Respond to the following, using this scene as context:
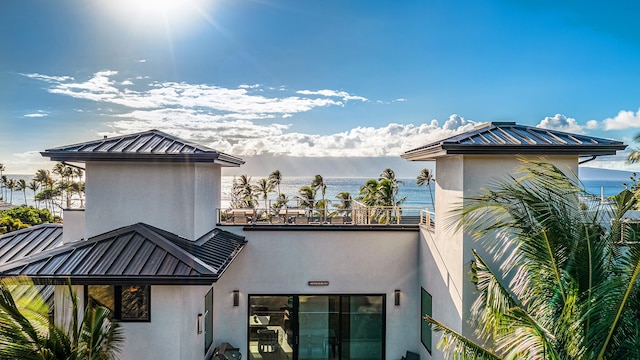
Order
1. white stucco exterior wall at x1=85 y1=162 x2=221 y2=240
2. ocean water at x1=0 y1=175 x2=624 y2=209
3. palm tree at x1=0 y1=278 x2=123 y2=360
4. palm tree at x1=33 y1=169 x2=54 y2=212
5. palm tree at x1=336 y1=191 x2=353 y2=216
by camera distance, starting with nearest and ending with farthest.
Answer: palm tree at x1=0 y1=278 x2=123 y2=360 < ocean water at x1=0 y1=175 x2=624 y2=209 < white stucco exterior wall at x1=85 y1=162 x2=221 y2=240 < palm tree at x1=336 y1=191 x2=353 y2=216 < palm tree at x1=33 y1=169 x2=54 y2=212

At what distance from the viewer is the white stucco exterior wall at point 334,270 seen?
33.3 ft

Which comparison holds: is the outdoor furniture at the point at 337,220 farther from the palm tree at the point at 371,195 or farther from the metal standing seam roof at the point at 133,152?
the palm tree at the point at 371,195

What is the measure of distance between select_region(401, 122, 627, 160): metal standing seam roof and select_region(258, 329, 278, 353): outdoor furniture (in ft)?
21.5

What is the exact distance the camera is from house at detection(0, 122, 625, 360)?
7.00 meters

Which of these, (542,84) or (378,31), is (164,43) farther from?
(542,84)

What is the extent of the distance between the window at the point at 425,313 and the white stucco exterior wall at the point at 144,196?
6078 mm


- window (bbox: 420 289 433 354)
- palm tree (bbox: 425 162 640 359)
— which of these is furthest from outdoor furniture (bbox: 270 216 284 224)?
palm tree (bbox: 425 162 640 359)

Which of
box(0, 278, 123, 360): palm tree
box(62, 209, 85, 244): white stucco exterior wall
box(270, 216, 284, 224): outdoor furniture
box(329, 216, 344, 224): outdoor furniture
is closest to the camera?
box(0, 278, 123, 360): palm tree

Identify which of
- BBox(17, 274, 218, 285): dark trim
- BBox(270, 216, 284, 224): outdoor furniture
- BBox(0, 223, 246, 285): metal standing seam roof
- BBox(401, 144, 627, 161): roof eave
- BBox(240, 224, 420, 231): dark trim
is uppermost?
BBox(401, 144, 627, 161): roof eave

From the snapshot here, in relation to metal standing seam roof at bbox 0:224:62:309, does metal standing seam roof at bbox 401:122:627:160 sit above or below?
above

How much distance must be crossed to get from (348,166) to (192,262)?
150 meters

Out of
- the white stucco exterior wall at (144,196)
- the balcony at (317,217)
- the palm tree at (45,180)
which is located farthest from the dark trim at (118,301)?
the palm tree at (45,180)

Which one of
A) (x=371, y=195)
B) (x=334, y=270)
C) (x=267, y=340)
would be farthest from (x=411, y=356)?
(x=371, y=195)

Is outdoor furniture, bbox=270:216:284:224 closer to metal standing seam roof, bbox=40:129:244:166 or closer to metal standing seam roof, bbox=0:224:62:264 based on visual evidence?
metal standing seam roof, bbox=40:129:244:166
